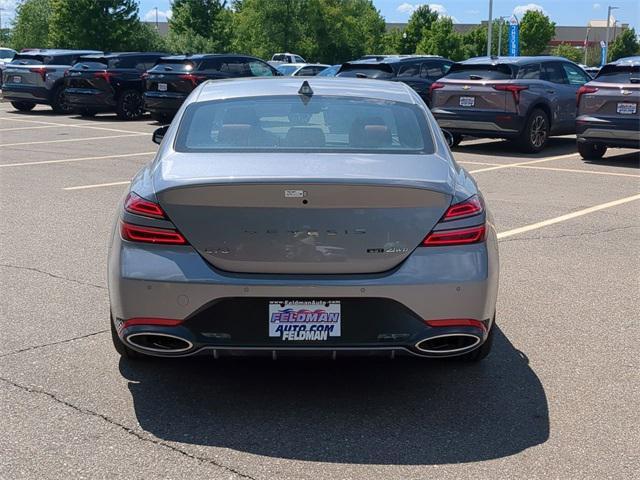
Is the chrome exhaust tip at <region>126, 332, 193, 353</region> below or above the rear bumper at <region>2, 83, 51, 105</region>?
above

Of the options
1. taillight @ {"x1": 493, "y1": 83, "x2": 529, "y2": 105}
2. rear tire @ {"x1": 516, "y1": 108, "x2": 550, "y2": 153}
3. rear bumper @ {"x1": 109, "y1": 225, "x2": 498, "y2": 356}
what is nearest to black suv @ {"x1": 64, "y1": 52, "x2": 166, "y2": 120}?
taillight @ {"x1": 493, "y1": 83, "x2": 529, "y2": 105}

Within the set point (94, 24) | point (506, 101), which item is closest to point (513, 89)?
point (506, 101)

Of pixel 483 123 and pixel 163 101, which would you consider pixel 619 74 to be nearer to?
pixel 483 123

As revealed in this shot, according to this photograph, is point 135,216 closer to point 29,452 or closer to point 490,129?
point 29,452

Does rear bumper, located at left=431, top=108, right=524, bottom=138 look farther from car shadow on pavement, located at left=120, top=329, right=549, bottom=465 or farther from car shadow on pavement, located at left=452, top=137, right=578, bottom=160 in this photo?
car shadow on pavement, located at left=120, top=329, right=549, bottom=465

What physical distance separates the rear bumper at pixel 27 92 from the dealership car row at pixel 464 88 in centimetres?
3

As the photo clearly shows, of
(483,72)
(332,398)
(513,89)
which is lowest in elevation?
(332,398)

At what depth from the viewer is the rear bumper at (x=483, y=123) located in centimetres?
1570

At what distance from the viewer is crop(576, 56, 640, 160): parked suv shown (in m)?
14.3

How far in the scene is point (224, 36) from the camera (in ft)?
215

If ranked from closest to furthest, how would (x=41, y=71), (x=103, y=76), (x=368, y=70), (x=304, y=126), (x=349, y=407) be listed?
(x=349, y=407) < (x=304, y=126) < (x=368, y=70) < (x=103, y=76) < (x=41, y=71)

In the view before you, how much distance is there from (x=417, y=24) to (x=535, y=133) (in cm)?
6793

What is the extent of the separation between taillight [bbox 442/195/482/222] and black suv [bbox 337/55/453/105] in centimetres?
1544

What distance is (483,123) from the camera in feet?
51.9
